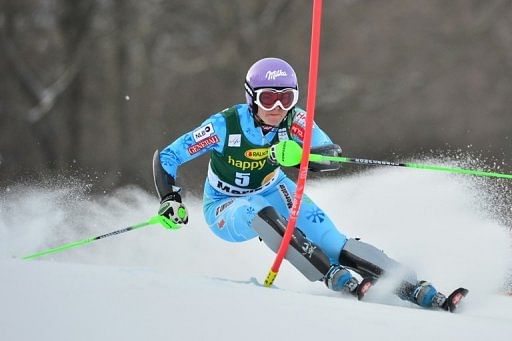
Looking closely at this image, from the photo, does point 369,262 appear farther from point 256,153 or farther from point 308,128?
point 256,153

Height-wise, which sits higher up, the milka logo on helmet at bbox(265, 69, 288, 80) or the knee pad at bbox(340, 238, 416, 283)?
the milka logo on helmet at bbox(265, 69, 288, 80)

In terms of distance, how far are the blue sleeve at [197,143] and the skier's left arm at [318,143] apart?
0.39m

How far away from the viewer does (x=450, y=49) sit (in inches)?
346

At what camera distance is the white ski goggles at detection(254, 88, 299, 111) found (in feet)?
11.6

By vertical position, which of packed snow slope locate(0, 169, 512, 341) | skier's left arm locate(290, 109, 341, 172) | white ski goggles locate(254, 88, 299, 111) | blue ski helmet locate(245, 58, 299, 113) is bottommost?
packed snow slope locate(0, 169, 512, 341)

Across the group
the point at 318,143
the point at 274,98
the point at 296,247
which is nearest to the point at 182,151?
the point at 274,98

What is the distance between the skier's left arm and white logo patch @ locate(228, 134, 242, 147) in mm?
289

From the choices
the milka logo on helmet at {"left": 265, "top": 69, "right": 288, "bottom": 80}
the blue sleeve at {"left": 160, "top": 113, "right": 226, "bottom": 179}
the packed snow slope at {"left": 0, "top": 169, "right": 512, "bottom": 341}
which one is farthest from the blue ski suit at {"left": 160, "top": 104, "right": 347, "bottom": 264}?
the packed snow slope at {"left": 0, "top": 169, "right": 512, "bottom": 341}

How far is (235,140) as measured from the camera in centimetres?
370

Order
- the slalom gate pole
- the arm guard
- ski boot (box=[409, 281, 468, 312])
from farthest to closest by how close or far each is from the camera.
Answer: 1. the arm guard
2. ski boot (box=[409, 281, 468, 312])
3. the slalom gate pole

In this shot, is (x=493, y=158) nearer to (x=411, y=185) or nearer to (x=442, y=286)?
(x=411, y=185)

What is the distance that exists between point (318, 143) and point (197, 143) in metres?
0.66

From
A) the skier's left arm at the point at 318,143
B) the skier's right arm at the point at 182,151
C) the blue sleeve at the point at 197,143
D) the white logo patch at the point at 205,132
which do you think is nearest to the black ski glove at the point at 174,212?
the skier's right arm at the point at 182,151

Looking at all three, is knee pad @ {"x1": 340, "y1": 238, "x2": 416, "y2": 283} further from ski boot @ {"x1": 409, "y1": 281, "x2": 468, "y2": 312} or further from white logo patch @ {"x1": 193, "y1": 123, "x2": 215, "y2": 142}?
white logo patch @ {"x1": 193, "y1": 123, "x2": 215, "y2": 142}
